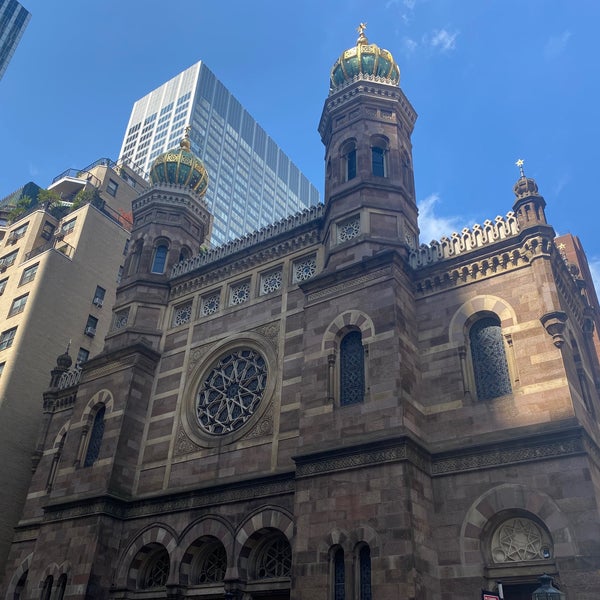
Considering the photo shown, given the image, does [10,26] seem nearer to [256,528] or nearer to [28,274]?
[28,274]

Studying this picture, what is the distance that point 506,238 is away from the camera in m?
18.6

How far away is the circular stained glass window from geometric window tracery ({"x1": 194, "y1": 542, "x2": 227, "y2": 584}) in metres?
3.65

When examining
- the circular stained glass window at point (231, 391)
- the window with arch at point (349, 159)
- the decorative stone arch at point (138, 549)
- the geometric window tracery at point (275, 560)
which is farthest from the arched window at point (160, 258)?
the geometric window tracery at point (275, 560)

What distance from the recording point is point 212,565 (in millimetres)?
19484

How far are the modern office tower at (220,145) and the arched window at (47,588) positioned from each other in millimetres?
81243

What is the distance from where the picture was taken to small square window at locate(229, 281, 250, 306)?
24469 millimetres

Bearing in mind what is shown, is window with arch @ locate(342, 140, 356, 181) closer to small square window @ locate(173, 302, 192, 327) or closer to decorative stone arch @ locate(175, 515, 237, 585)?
small square window @ locate(173, 302, 192, 327)

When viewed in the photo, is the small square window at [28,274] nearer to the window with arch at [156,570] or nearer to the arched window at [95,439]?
the arched window at [95,439]

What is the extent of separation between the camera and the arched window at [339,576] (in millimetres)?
15039

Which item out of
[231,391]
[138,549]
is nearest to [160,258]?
[231,391]

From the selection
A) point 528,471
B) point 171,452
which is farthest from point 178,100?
point 528,471

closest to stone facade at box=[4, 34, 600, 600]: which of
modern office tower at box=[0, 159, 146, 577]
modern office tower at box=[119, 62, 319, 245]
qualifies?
modern office tower at box=[0, 159, 146, 577]

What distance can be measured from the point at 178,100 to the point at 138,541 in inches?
4320

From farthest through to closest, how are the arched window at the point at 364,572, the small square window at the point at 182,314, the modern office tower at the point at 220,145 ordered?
1. the modern office tower at the point at 220,145
2. the small square window at the point at 182,314
3. the arched window at the point at 364,572
